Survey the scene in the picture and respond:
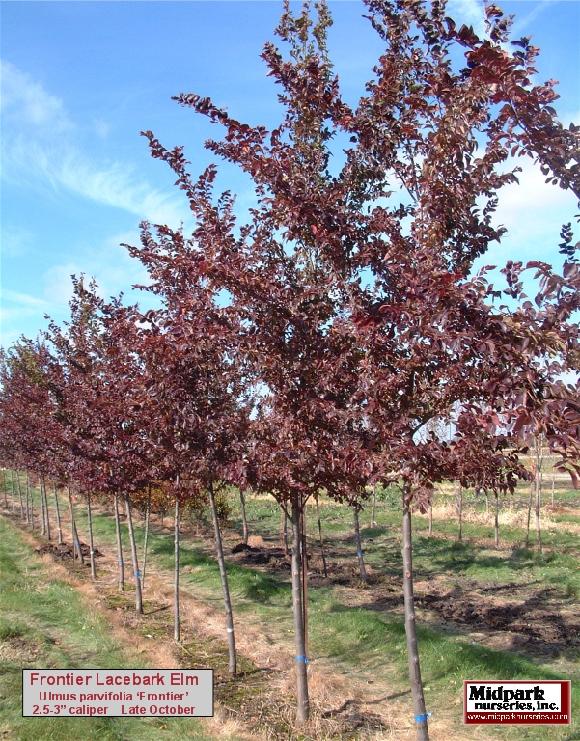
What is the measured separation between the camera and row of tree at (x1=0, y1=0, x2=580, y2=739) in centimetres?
310

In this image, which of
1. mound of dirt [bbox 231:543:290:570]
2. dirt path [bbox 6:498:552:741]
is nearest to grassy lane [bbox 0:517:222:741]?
dirt path [bbox 6:498:552:741]

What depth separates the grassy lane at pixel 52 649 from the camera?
17.5 ft

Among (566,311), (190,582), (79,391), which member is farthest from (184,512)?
(566,311)

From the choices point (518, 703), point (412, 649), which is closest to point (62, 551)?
point (518, 703)

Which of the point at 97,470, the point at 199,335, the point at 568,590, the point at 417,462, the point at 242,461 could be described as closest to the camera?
the point at 417,462

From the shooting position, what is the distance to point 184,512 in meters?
22.1

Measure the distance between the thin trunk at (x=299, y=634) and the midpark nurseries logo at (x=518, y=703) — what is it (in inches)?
63.8

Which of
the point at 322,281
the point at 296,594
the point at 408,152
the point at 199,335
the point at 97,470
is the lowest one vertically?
the point at 296,594

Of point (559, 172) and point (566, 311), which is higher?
point (559, 172)

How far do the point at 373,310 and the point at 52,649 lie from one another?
652 cm

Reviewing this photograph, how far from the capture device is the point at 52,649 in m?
7.96

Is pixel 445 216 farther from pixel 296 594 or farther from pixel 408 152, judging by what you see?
pixel 296 594

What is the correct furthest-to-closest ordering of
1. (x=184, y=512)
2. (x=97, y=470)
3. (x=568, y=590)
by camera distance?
(x=184, y=512) < (x=568, y=590) < (x=97, y=470)

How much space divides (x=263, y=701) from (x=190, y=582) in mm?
7031
